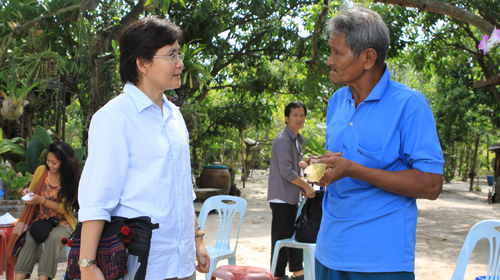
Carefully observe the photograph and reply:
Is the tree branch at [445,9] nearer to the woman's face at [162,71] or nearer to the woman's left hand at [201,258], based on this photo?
the woman's face at [162,71]

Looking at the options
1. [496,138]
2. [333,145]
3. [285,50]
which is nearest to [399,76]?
[496,138]

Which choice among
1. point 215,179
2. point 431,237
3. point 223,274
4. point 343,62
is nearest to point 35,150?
point 223,274

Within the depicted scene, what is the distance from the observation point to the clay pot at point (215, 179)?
10126 millimetres

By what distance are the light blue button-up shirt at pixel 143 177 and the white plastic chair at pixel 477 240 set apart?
5.19 feet

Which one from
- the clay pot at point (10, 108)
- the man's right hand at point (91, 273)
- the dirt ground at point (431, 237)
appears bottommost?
the dirt ground at point (431, 237)

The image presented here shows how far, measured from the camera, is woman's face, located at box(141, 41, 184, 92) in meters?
1.59

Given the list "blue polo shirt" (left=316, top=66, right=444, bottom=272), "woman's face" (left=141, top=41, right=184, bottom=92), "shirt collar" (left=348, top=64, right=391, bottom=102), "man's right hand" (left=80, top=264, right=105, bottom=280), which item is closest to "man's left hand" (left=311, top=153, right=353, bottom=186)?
"blue polo shirt" (left=316, top=66, right=444, bottom=272)

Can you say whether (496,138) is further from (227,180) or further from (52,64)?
(52,64)

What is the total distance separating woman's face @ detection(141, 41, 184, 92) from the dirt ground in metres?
3.39

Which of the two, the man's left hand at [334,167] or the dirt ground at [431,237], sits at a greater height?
the man's left hand at [334,167]

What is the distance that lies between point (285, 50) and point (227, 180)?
3.52 m

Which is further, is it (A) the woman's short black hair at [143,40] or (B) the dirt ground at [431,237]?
(B) the dirt ground at [431,237]

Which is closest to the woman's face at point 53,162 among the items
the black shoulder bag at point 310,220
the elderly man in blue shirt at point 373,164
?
the black shoulder bag at point 310,220

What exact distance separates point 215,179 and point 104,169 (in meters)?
8.80
